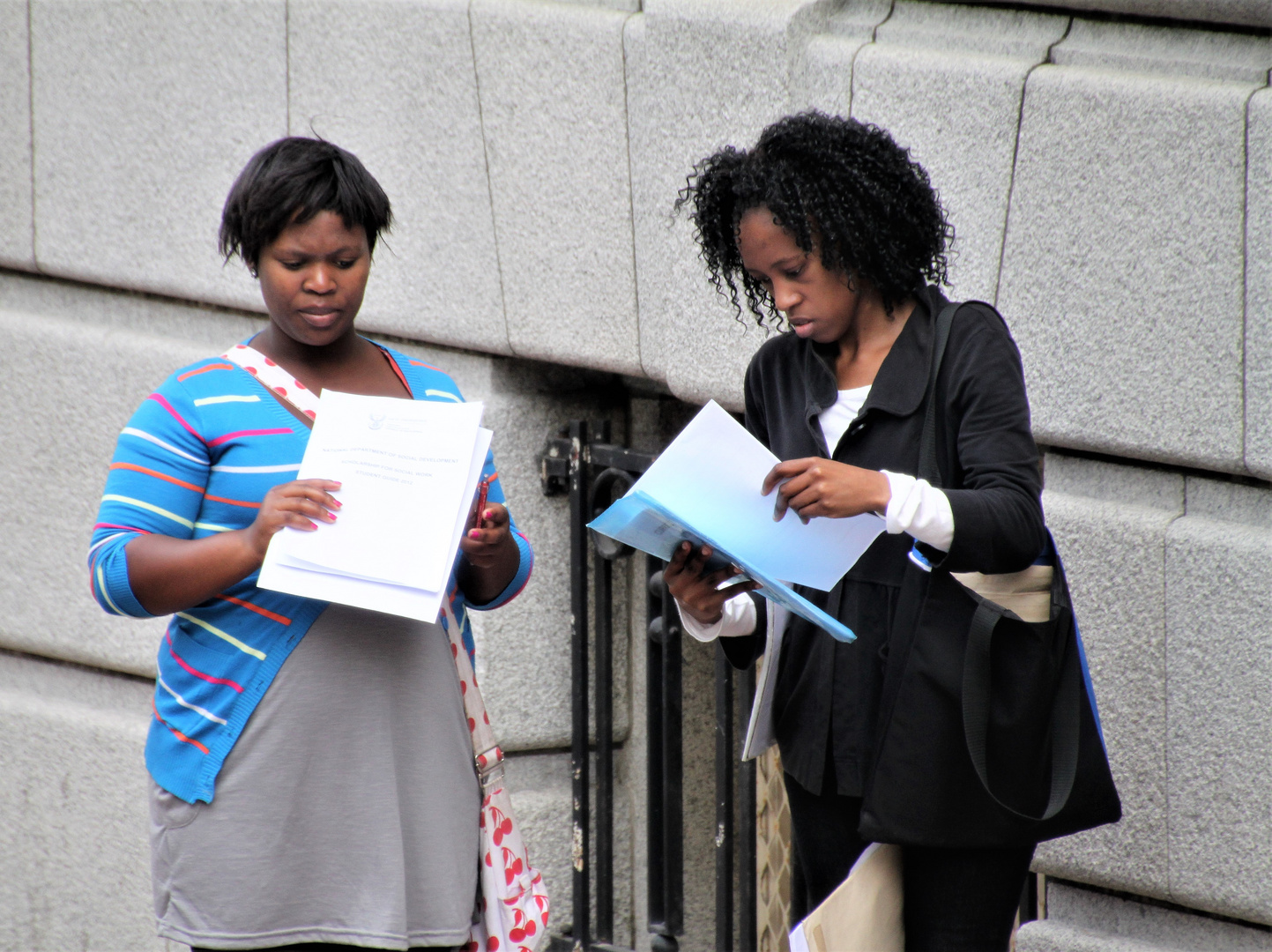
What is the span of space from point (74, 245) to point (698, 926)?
104 inches

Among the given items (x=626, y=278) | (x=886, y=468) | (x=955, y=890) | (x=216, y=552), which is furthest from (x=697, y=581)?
(x=626, y=278)

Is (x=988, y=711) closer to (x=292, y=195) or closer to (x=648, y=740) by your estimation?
(x=292, y=195)

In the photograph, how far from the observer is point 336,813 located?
260cm

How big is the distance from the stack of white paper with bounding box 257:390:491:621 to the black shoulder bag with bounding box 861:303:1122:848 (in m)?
0.68

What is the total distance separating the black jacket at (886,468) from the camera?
236 cm

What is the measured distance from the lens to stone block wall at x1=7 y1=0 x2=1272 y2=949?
3.08 meters

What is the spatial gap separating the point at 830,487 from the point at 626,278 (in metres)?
1.80

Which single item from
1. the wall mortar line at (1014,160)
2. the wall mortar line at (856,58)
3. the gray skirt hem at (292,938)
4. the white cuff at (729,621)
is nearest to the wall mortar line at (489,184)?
the wall mortar line at (856,58)

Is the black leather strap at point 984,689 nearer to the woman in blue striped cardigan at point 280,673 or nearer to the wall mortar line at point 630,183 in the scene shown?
the woman in blue striped cardigan at point 280,673

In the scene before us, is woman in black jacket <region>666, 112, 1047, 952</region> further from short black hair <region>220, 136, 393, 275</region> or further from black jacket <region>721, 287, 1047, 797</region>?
short black hair <region>220, 136, 393, 275</region>

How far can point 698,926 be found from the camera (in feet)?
14.8

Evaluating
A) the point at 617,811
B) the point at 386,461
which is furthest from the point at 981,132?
the point at 617,811

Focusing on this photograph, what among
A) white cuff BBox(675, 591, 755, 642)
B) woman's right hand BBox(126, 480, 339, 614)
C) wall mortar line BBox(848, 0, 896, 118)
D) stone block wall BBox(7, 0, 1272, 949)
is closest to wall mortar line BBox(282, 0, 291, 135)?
stone block wall BBox(7, 0, 1272, 949)

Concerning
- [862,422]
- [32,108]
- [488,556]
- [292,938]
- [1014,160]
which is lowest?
[292,938]
